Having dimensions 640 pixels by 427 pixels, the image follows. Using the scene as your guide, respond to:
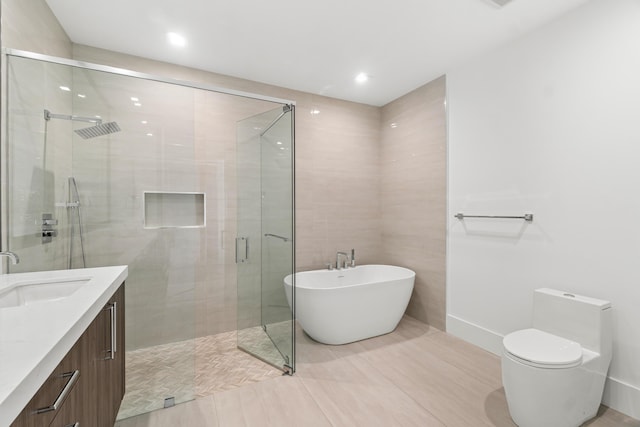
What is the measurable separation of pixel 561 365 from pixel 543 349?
0.51 ft

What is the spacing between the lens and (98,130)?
6.05ft

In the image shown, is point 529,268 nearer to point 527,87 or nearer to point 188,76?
point 527,87

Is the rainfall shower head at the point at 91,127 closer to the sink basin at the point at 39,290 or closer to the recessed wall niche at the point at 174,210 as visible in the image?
the recessed wall niche at the point at 174,210

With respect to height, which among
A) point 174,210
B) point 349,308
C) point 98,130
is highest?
point 98,130

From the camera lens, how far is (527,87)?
2336mm

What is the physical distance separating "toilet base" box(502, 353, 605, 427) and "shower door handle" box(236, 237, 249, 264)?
2.03 metres

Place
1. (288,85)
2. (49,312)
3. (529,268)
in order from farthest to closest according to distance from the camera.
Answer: (288,85), (529,268), (49,312)

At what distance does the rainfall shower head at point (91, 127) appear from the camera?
1796 mm

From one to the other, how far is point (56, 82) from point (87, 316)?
1560 millimetres

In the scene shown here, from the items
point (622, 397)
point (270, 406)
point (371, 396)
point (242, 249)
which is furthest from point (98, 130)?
point (622, 397)

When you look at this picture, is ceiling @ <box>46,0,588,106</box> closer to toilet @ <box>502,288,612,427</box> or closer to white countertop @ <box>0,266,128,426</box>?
white countertop @ <box>0,266,128,426</box>

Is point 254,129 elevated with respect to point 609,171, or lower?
elevated

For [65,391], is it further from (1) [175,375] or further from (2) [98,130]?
(2) [98,130]

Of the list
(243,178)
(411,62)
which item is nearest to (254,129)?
(243,178)
